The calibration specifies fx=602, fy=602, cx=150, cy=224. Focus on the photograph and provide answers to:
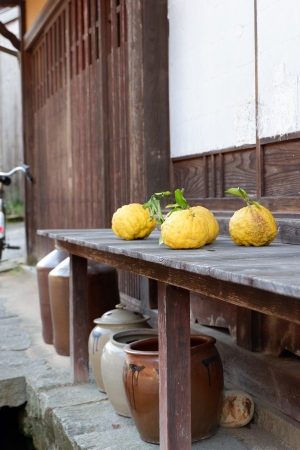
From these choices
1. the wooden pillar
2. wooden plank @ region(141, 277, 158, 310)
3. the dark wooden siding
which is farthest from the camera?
wooden plank @ region(141, 277, 158, 310)

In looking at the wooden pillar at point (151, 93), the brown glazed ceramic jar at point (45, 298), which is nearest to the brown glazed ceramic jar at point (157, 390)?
the wooden pillar at point (151, 93)

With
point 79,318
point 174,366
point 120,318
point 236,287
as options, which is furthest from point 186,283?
point 79,318

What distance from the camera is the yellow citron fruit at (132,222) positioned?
3098 mm

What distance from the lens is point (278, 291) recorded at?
1556 millimetres

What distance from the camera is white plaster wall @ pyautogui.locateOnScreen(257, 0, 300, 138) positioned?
3147 millimetres

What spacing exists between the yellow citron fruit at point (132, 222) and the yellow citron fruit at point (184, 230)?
1.63ft

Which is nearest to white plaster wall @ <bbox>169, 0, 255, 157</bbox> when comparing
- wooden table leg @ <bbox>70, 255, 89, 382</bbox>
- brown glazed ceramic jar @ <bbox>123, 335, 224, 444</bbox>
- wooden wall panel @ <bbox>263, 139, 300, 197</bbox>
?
wooden wall panel @ <bbox>263, 139, 300, 197</bbox>

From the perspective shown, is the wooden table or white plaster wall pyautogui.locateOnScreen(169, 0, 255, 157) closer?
the wooden table

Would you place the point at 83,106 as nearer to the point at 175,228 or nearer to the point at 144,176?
the point at 144,176

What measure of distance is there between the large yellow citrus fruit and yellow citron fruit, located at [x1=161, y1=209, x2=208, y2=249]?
0.17 m

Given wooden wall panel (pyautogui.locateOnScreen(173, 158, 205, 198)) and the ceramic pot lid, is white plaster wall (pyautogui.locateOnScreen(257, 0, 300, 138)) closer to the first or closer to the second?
wooden wall panel (pyautogui.locateOnScreen(173, 158, 205, 198))

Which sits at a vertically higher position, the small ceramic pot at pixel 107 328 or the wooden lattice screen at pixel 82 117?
the wooden lattice screen at pixel 82 117

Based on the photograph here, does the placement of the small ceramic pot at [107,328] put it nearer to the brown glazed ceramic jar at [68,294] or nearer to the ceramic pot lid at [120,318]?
Answer: the ceramic pot lid at [120,318]

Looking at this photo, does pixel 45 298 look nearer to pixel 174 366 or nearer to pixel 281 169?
pixel 281 169
